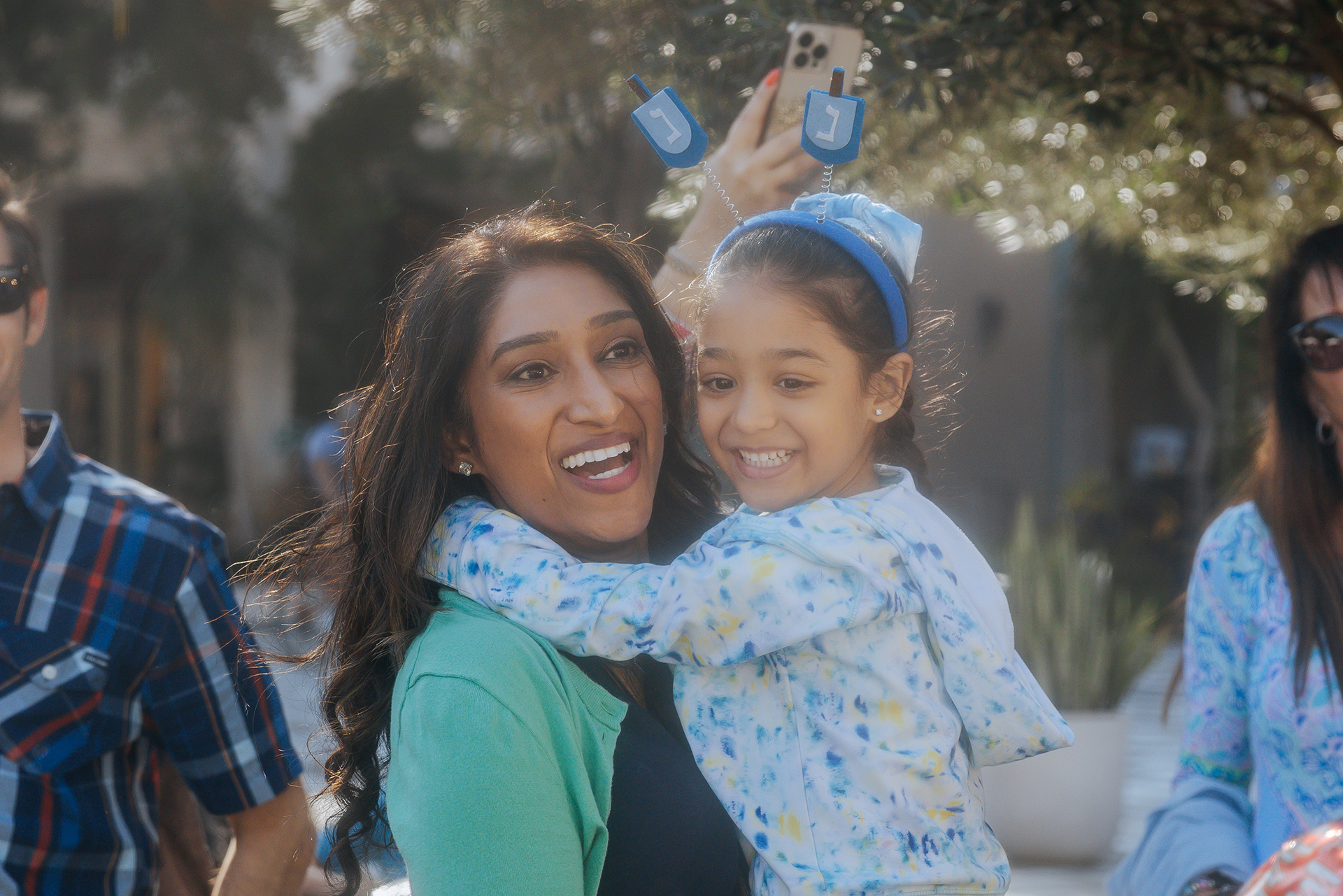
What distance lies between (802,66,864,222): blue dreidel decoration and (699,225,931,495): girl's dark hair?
5.4 inches

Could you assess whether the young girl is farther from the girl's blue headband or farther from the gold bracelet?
the gold bracelet

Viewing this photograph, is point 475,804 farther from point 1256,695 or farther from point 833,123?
point 1256,695

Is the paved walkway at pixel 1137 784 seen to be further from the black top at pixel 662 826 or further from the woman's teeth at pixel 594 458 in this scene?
the woman's teeth at pixel 594 458

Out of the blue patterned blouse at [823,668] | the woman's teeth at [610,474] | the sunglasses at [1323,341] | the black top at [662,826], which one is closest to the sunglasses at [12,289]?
the blue patterned blouse at [823,668]

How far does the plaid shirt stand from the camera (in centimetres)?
213

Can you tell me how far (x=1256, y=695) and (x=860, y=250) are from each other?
1247mm

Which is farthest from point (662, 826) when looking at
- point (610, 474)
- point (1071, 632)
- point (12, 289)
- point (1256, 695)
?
point (1071, 632)

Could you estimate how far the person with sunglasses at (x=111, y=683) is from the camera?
2.13 m

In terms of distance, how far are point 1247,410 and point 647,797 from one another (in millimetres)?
10183

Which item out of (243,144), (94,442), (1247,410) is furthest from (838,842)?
(94,442)

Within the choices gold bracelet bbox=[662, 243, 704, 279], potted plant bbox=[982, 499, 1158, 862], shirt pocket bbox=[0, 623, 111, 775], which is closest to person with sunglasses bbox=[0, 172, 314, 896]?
shirt pocket bbox=[0, 623, 111, 775]

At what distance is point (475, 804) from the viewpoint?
1.57m

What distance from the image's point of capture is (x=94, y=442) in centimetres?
1459

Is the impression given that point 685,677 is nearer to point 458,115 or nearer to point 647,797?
point 647,797
